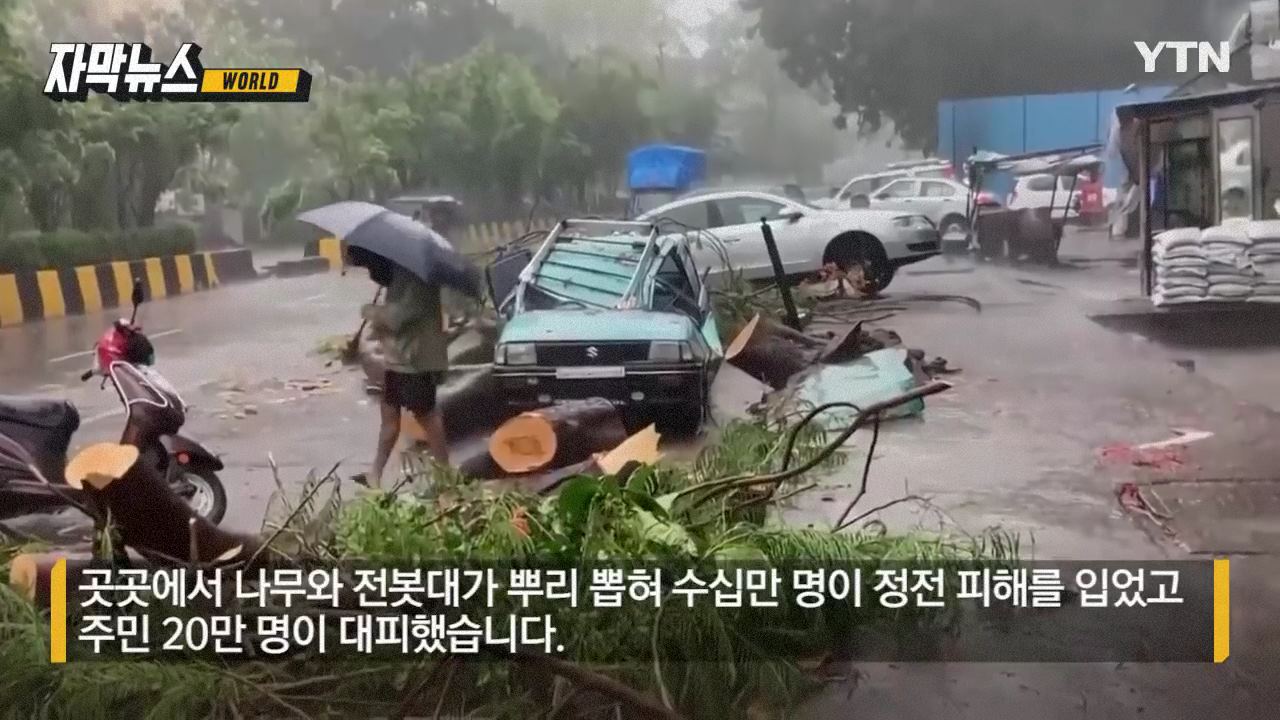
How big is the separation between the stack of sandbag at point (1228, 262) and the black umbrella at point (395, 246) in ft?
5.56

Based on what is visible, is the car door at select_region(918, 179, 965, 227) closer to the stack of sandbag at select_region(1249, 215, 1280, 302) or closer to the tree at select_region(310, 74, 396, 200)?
the stack of sandbag at select_region(1249, 215, 1280, 302)

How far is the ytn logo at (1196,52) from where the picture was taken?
8.52ft

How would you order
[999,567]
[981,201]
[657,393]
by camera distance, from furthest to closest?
[981,201]
[657,393]
[999,567]

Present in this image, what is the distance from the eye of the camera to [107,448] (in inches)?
100

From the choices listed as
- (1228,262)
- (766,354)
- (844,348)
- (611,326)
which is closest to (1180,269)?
(1228,262)

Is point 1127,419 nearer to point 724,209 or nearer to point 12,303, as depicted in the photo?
point 724,209

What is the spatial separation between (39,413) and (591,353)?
123 cm

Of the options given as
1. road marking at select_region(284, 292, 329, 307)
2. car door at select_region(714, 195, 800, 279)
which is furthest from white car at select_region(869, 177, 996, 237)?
road marking at select_region(284, 292, 329, 307)

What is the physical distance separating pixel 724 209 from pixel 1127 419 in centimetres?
101

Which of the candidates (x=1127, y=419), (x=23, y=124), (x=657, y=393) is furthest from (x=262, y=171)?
→ (x=1127, y=419)

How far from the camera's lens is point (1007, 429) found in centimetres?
264

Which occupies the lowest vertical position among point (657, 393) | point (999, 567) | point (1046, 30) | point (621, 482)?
point (999, 567)

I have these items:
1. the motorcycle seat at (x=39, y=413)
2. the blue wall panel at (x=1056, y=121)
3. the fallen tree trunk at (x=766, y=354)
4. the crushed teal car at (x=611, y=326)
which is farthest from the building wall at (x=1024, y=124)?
the motorcycle seat at (x=39, y=413)

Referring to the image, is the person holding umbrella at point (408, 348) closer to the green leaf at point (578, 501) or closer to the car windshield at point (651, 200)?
the green leaf at point (578, 501)
